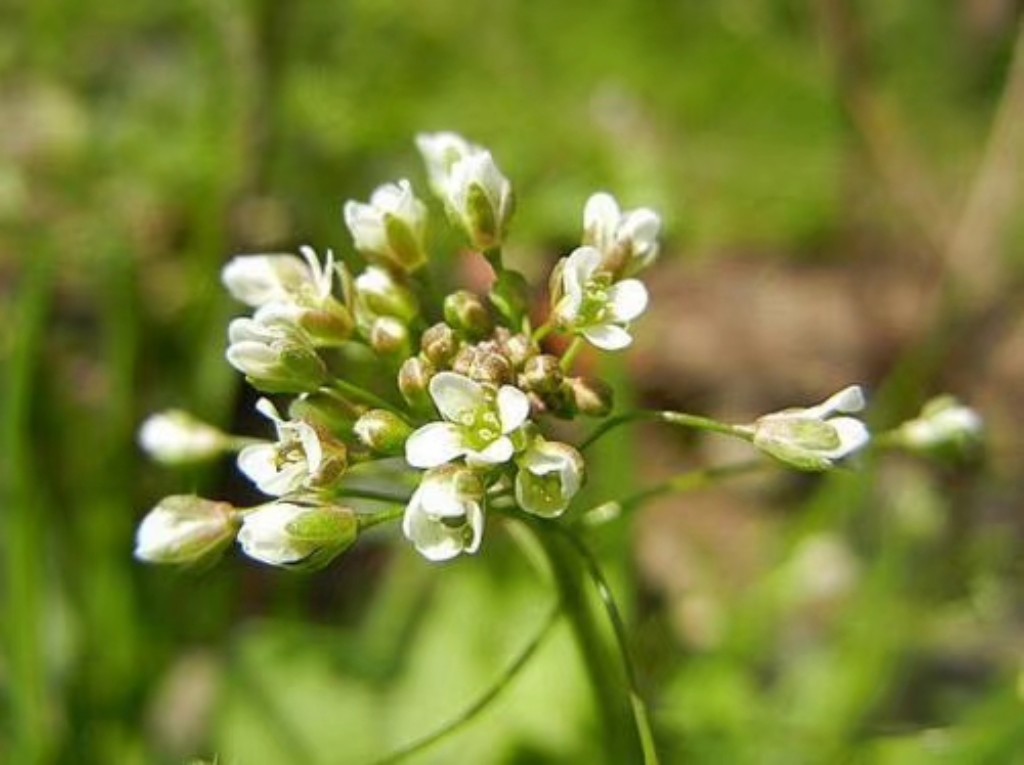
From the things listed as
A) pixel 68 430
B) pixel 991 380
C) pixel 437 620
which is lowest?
pixel 991 380

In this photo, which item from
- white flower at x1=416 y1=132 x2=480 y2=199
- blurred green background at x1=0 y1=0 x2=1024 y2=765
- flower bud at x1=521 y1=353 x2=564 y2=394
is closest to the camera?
flower bud at x1=521 y1=353 x2=564 y2=394

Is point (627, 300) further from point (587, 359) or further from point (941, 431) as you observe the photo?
point (587, 359)

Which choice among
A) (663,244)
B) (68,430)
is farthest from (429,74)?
(68,430)

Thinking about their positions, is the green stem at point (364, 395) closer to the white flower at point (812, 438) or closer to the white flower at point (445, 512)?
the white flower at point (445, 512)

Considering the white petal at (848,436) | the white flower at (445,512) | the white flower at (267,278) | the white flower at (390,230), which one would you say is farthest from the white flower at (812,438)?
the white flower at (267,278)

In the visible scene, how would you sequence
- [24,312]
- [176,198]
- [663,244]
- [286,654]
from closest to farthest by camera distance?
[24,312] < [286,654] < [176,198] < [663,244]

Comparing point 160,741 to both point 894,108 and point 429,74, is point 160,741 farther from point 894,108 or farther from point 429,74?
point 894,108

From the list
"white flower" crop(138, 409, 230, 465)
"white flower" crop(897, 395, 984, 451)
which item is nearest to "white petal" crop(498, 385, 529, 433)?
"white flower" crop(138, 409, 230, 465)

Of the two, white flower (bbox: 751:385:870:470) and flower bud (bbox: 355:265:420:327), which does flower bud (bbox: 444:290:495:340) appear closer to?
flower bud (bbox: 355:265:420:327)
